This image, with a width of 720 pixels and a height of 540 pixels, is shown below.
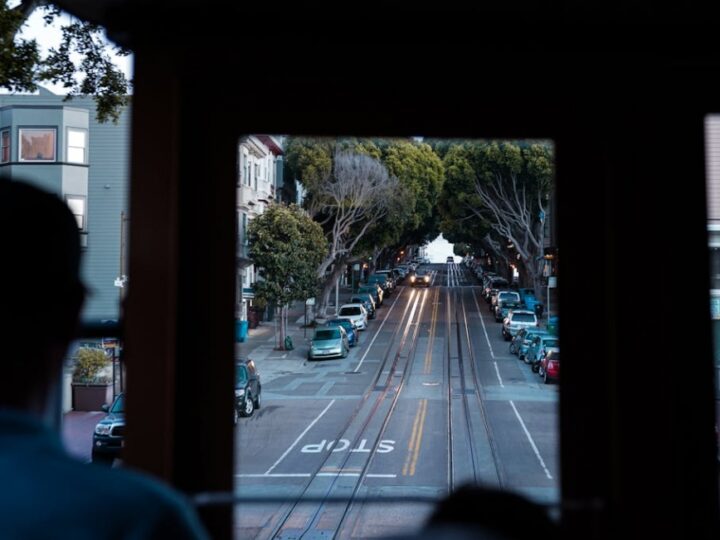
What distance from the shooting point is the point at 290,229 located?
104ft

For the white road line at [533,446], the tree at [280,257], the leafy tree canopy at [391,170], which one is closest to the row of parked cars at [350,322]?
the tree at [280,257]

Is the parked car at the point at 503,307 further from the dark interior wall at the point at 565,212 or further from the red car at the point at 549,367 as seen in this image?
the dark interior wall at the point at 565,212

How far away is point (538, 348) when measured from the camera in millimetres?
27953

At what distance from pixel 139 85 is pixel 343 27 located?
0.76 metres

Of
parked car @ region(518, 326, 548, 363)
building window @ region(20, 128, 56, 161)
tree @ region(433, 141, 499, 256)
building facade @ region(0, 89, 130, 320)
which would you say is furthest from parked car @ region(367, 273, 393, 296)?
building window @ region(20, 128, 56, 161)

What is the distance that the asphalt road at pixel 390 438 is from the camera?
10664 mm

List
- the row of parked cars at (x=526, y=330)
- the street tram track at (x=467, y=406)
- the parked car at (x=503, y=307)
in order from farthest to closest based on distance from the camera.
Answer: the parked car at (x=503, y=307), the row of parked cars at (x=526, y=330), the street tram track at (x=467, y=406)

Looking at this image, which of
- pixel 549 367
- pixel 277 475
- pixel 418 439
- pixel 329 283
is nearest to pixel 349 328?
pixel 329 283

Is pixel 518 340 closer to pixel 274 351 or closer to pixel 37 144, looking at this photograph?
pixel 274 351

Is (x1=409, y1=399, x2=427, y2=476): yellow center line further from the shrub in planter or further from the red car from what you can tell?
the shrub in planter

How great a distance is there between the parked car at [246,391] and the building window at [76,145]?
11248mm

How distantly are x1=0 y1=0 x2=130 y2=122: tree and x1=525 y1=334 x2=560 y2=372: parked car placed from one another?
18.8 meters

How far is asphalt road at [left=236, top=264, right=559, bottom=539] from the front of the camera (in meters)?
10.7

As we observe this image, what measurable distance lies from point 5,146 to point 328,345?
582 inches
